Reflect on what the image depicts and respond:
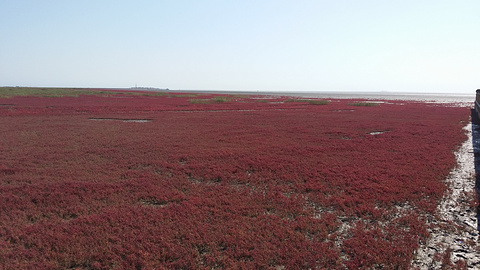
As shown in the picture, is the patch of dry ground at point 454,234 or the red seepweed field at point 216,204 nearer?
the patch of dry ground at point 454,234

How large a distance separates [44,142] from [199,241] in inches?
672

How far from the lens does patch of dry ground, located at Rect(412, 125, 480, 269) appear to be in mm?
5910

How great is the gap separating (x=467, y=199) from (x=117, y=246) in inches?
426

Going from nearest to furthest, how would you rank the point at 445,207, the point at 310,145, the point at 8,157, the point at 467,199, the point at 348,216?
the point at 348,216 < the point at 445,207 < the point at 467,199 < the point at 8,157 < the point at 310,145

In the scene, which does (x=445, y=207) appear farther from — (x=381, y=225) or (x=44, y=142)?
(x=44, y=142)

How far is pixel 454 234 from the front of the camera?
280 inches

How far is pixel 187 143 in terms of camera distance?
18.9 m

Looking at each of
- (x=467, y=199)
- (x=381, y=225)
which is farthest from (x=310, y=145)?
(x=381, y=225)

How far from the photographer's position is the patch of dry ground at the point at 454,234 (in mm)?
5910

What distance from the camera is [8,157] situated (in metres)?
14.5

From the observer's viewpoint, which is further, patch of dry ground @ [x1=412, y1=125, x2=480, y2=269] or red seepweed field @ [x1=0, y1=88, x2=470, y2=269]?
red seepweed field @ [x1=0, y1=88, x2=470, y2=269]

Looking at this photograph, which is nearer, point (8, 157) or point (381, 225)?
point (381, 225)

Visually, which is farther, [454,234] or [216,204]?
[216,204]

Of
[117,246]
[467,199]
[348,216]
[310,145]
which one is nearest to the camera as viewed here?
[117,246]
